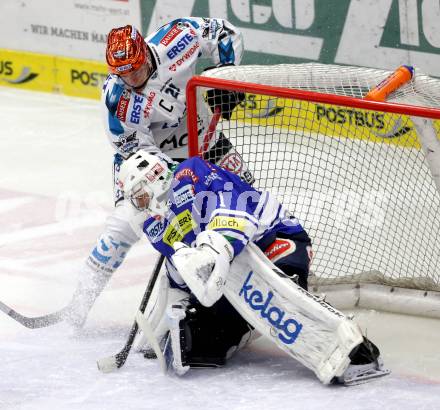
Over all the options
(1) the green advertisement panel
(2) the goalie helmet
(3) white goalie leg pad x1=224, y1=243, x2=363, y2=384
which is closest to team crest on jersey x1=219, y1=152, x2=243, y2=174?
(2) the goalie helmet

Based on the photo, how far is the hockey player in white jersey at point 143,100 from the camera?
13.9ft

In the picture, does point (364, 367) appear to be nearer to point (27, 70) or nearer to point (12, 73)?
point (27, 70)

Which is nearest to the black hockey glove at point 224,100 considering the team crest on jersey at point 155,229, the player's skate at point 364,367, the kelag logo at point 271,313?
the team crest on jersey at point 155,229

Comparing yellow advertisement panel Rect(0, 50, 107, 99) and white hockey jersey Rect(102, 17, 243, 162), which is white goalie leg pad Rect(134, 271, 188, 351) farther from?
yellow advertisement panel Rect(0, 50, 107, 99)

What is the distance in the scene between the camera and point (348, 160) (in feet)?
16.0

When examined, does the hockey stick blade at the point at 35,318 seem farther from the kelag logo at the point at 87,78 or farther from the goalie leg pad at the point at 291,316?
the kelag logo at the point at 87,78

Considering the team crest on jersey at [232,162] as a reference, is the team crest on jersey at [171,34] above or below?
above

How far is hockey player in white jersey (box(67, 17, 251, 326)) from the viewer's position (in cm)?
424

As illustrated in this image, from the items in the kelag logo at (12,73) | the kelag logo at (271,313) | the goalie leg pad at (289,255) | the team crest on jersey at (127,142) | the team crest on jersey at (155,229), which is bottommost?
the kelag logo at (12,73)

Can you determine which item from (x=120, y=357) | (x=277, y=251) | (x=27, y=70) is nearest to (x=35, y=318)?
(x=120, y=357)

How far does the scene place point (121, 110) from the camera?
4.46m

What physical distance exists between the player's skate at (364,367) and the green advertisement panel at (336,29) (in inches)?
109

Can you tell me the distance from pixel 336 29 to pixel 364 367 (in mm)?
3151

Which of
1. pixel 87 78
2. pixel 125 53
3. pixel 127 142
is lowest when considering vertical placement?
pixel 87 78
